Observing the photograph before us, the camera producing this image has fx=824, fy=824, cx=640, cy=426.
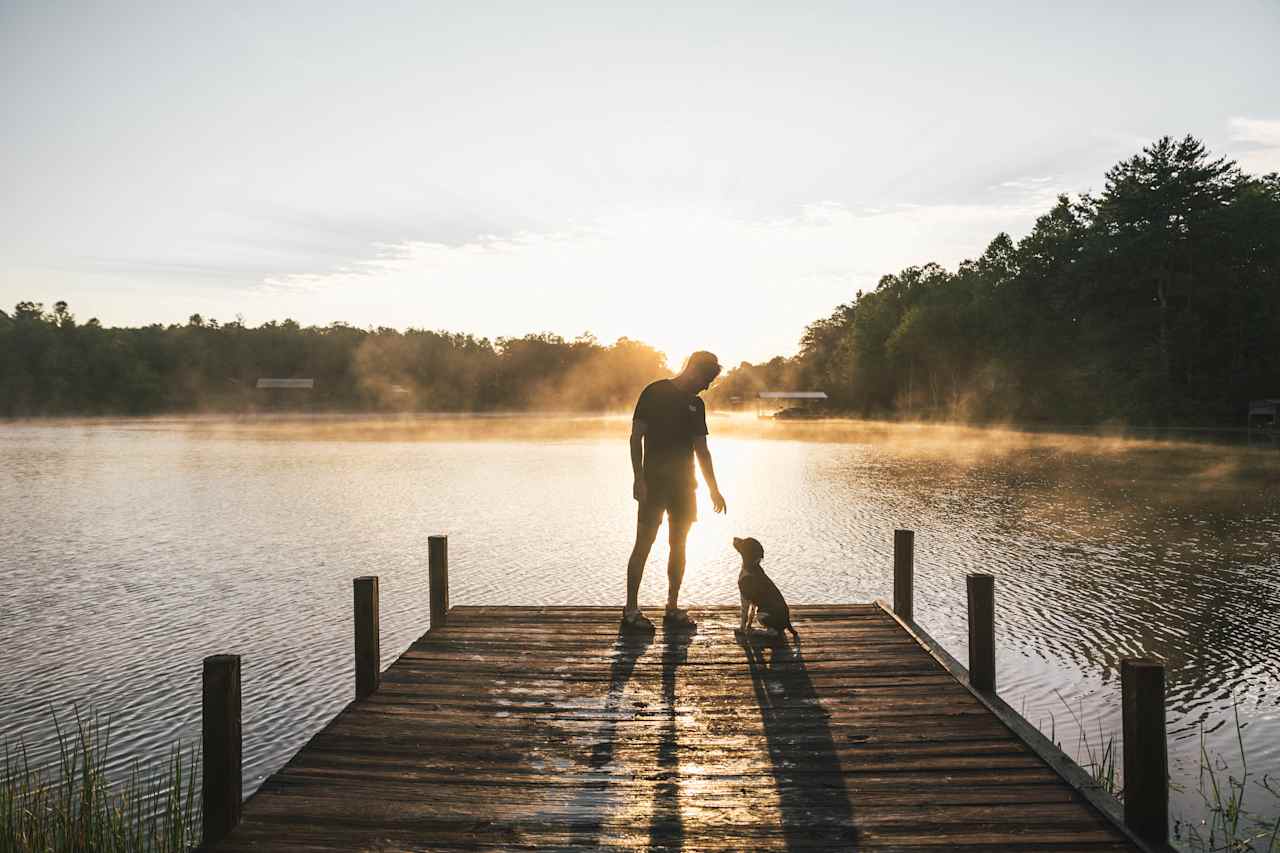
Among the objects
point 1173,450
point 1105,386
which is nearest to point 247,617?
point 1173,450

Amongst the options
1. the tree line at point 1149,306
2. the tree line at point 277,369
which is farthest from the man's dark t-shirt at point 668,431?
the tree line at point 277,369

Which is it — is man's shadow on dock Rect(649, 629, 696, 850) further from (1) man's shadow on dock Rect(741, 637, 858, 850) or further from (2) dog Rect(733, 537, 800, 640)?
(2) dog Rect(733, 537, 800, 640)

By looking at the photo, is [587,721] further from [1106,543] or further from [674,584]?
[1106,543]

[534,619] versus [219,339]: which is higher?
[219,339]

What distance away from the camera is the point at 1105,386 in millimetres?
50594

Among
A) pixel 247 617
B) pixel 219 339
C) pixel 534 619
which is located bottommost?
pixel 247 617

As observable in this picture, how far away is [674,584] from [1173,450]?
35.9m

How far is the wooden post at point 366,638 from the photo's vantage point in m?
5.64

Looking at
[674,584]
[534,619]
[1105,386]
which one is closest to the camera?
[674,584]

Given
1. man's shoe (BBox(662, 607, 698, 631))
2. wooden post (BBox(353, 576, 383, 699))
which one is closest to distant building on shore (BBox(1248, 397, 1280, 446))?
man's shoe (BBox(662, 607, 698, 631))

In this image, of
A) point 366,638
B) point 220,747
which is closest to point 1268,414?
point 366,638

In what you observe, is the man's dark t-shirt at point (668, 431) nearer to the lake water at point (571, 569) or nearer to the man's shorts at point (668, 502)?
the man's shorts at point (668, 502)

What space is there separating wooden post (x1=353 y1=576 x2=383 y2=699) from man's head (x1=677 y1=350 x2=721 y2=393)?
2.78 meters

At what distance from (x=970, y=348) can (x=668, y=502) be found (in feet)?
235
